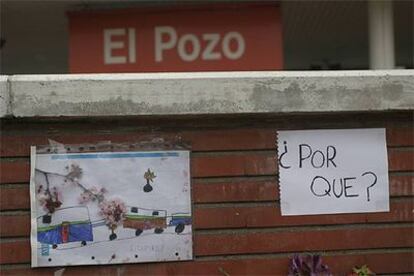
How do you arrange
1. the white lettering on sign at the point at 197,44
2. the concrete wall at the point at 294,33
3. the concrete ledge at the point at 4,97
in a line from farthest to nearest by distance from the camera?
the concrete wall at the point at 294,33 < the white lettering on sign at the point at 197,44 < the concrete ledge at the point at 4,97

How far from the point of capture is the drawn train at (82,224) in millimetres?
3365

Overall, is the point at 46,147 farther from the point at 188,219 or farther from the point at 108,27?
the point at 108,27

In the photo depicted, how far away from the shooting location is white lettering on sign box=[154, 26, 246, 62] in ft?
17.3

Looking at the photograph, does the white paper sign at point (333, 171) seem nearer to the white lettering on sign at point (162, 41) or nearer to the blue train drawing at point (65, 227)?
the blue train drawing at point (65, 227)

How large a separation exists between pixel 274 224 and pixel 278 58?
222cm

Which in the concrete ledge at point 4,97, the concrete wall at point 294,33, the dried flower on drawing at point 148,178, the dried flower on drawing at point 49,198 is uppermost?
the concrete wall at point 294,33

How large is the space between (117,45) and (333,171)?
101 inches

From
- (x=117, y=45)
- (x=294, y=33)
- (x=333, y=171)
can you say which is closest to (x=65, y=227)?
(x=333, y=171)

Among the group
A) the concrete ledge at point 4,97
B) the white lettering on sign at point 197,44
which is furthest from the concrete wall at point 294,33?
the concrete ledge at point 4,97

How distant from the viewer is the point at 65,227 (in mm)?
3371

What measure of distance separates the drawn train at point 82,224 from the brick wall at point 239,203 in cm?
10

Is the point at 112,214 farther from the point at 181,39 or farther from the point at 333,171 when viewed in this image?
the point at 181,39

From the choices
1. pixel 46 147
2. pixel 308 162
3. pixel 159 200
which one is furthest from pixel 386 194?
pixel 46 147

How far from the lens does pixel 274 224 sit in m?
3.50
